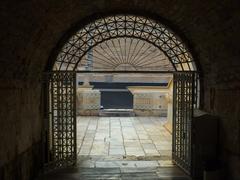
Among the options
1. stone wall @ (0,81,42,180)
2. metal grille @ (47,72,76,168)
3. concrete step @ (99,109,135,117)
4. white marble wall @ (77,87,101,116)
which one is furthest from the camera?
concrete step @ (99,109,135,117)

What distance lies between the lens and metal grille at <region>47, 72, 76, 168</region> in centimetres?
826

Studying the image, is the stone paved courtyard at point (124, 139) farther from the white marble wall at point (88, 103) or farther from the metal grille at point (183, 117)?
the white marble wall at point (88, 103)

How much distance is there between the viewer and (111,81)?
26.5 meters

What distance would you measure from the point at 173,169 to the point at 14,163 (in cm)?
392

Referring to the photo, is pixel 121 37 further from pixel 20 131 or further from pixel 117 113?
pixel 117 113

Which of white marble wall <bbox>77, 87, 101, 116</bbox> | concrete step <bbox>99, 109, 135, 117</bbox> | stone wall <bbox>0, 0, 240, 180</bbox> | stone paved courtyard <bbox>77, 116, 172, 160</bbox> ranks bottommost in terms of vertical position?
stone paved courtyard <bbox>77, 116, 172, 160</bbox>

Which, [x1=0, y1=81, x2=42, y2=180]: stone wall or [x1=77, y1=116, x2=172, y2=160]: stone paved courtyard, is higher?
[x1=0, y1=81, x2=42, y2=180]: stone wall

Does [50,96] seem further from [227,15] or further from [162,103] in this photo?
[162,103]

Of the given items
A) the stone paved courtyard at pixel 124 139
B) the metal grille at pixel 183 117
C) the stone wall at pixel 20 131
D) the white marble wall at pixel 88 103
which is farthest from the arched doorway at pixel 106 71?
the white marble wall at pixel 88 103

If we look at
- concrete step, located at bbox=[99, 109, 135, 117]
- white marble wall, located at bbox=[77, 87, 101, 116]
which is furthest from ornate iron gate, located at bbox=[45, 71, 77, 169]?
concrete step, located at bbox=[99, 109, 135, 117]

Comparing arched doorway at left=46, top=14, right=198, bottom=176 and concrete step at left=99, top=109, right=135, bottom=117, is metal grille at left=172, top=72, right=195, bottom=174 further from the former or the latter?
concrete step at left=99, top=109, right=135, bottom=117

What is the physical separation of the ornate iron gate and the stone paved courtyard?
116 cm

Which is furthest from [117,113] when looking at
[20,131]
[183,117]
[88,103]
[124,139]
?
[20,131]

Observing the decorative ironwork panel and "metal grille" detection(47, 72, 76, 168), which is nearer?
"metal grille" detection(47, 72, 76, 168)
